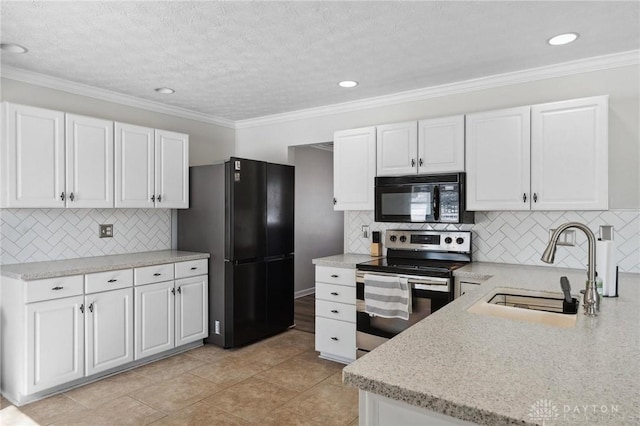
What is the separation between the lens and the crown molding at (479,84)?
2.91 meters

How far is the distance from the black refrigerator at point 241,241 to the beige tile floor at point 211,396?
1.35 feet

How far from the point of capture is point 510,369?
3.65 feet

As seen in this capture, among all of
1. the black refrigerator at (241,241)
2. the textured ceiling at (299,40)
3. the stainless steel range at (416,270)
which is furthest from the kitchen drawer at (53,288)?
the stainless steel range at (416,270)

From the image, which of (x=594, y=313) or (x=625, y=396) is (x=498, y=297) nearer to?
(x=594, y=313)

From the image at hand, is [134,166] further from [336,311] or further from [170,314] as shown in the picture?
[336,311]

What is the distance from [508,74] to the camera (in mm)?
3264

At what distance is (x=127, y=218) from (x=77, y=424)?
6.34 feet

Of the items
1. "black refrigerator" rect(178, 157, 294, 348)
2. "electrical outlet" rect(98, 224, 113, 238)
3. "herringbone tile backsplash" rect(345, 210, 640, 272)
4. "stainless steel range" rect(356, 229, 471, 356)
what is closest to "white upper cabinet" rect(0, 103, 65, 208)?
"electrical outlet" rect(98, 224, 113, 238)

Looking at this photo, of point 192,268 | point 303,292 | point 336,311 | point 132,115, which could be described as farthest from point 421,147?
point 303,292

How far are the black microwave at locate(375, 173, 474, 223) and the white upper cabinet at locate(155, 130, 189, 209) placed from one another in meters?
1.95

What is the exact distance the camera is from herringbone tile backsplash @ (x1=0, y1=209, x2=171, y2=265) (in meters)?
3.18

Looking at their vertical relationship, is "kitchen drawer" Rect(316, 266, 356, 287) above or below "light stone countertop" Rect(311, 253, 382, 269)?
below

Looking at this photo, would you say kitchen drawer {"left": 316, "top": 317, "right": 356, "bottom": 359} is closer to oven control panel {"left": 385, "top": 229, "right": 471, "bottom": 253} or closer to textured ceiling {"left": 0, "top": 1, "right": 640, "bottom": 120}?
oven control panel {"left": 385, "top": 229, "right": 471, "bottom": 253}

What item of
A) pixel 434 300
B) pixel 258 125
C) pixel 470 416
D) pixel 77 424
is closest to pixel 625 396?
pixel 470 416
